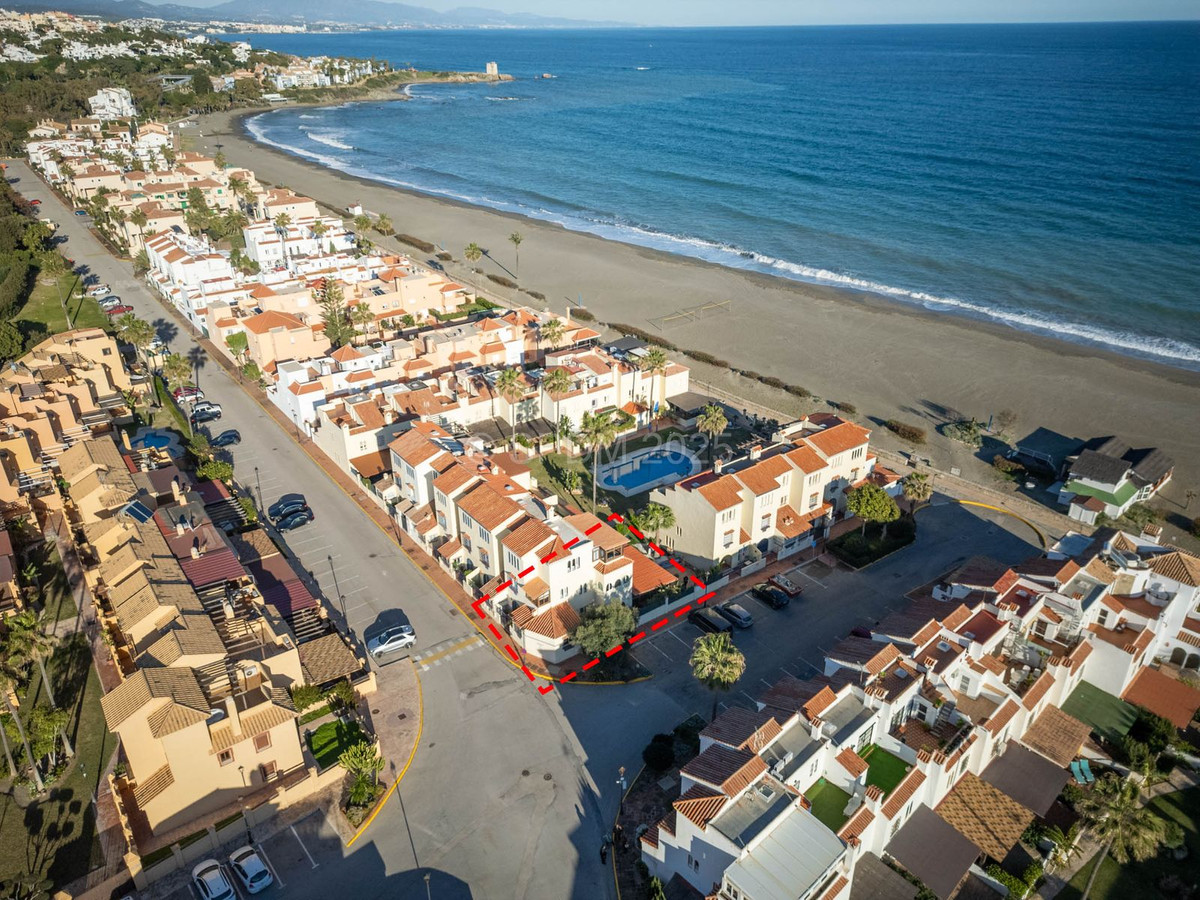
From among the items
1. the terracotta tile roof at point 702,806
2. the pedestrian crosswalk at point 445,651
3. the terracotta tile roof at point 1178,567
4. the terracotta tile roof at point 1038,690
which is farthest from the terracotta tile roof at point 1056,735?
the pedestrian crosswalk at point 445,651

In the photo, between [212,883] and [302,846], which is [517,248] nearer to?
[302,846]

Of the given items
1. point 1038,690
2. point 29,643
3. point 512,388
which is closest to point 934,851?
point 1038,690

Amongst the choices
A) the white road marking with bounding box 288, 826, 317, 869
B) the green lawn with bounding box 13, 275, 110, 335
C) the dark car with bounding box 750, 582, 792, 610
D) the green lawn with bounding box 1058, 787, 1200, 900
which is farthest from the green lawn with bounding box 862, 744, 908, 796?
the green lawn with bounding box 13, 275, 110, 335

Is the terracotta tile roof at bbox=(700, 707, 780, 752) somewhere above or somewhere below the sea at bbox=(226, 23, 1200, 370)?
above

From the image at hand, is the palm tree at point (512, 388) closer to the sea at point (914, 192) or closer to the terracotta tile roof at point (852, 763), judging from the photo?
the terracotta tile roof at point (852, 763)

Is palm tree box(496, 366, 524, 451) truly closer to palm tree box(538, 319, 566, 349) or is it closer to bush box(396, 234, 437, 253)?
palm tree box(538, 319, 566, 349)
